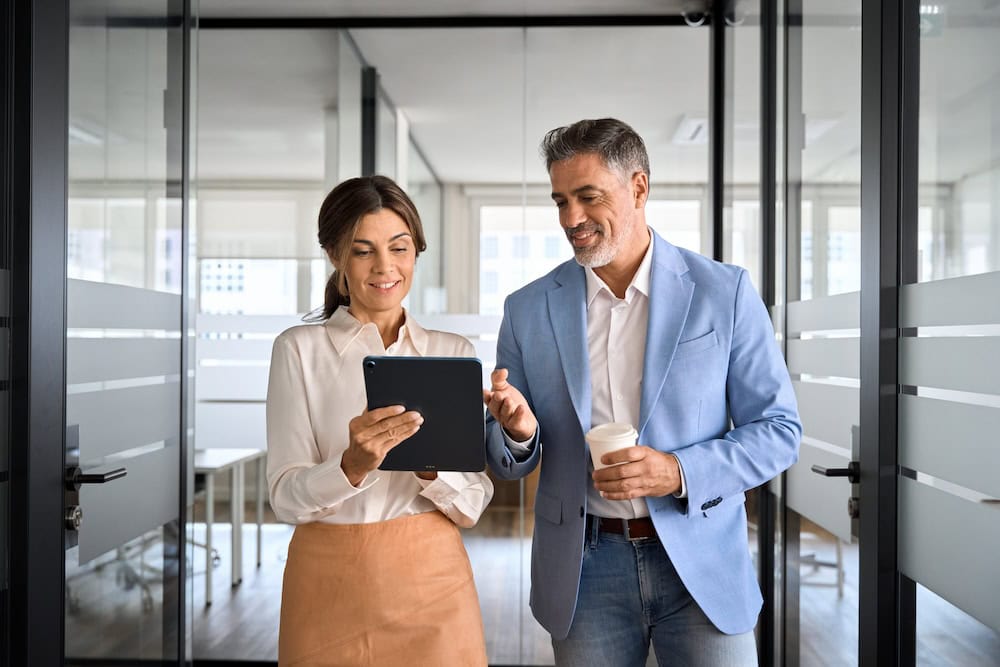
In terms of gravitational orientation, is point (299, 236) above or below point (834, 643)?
above

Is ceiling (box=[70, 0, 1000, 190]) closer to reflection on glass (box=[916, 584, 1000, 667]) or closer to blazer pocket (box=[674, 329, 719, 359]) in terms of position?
blazer pocket (box=[674, 329, 719, 359])

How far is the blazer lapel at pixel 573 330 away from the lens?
5.07ft

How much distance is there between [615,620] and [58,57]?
168 cm

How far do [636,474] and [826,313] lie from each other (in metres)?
1.09

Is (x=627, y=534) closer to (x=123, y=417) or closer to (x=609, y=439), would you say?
(x=609, y=439)

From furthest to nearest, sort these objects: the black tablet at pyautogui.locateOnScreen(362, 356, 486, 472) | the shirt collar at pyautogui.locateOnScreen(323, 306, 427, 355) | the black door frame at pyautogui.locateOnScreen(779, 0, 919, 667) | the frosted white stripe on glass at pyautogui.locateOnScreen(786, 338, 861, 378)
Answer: the frosted white stripe on glass at pyautogui.locateOnScreen(786, 338, 861, 378) → the black door frame at pyautogui.locateOnScreen(779, 0, 919, 667) → the shirt collar at pyautogui.locateOnScreen(323, 306, 427, 355) → the black tablet at pyautogui.locateOnScreen(362, 356, 486, 472)

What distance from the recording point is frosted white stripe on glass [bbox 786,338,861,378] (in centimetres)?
203

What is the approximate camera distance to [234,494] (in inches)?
128

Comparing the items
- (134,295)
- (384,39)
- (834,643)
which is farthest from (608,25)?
(834,643)

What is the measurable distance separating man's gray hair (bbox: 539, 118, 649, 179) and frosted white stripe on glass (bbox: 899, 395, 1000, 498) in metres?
0.75

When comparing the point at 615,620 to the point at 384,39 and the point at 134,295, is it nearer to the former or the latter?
the point at 134,295

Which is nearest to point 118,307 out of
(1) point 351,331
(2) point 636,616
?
(1) point 351,331

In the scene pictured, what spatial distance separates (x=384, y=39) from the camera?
130 inches

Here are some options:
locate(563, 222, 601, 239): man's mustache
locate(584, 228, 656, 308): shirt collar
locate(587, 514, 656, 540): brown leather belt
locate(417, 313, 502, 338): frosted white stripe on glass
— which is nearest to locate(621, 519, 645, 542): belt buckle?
locate(587, 514, 656, 540): brown leather belt
